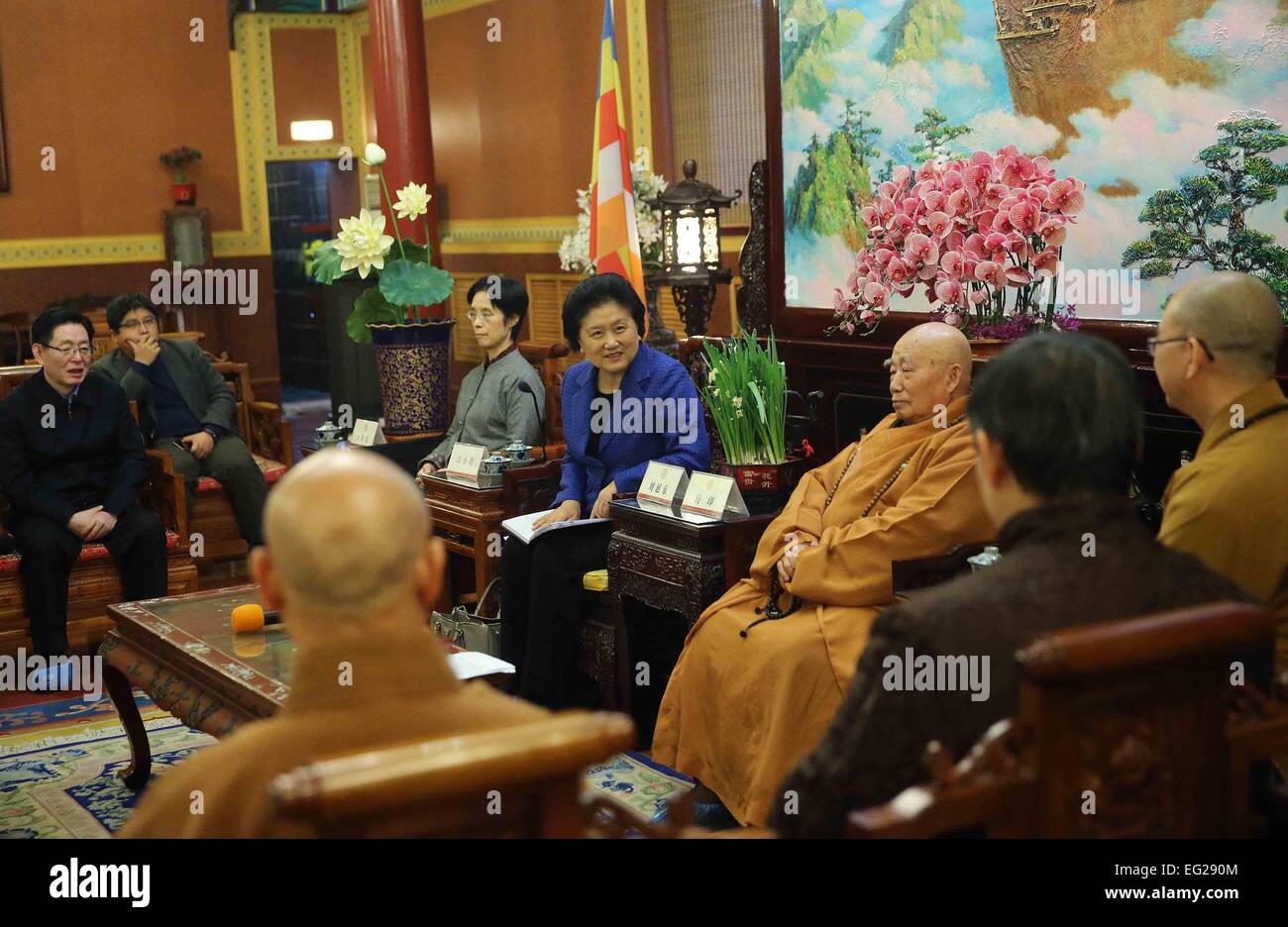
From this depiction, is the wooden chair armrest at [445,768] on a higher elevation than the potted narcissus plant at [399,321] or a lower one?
lower

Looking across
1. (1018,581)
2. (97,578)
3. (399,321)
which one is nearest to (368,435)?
(399,321)

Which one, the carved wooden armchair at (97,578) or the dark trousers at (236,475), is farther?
the dark trousers at (236,475)

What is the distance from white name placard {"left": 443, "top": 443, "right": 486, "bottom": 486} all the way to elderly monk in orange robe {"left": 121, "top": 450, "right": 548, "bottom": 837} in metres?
3.41

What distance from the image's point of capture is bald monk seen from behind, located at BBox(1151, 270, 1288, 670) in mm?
2273

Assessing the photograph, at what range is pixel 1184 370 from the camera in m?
2.42

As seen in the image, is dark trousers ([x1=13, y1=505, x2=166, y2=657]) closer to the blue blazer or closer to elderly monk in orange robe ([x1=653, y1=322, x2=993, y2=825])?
the blue blazer

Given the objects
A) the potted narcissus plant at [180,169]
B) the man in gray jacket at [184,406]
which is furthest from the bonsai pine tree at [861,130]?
the potted narcissus plant at [180,169]

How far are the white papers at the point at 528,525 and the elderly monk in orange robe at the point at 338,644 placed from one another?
8.89 ft

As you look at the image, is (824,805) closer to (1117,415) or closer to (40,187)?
(1117,415)

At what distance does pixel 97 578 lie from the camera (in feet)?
16.8

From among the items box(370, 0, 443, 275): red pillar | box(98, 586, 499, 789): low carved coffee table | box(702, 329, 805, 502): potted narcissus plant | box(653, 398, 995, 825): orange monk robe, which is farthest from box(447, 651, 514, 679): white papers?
box(370, 0, 443, 275): red pillar

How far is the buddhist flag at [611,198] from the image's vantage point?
17.6 ft

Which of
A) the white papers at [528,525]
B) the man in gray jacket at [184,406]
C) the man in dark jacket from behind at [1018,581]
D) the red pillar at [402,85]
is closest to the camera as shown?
the man in dark jacket from behind at [1018,581]

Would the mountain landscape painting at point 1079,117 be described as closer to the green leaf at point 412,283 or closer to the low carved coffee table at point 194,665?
the green leaf at point 412,283
